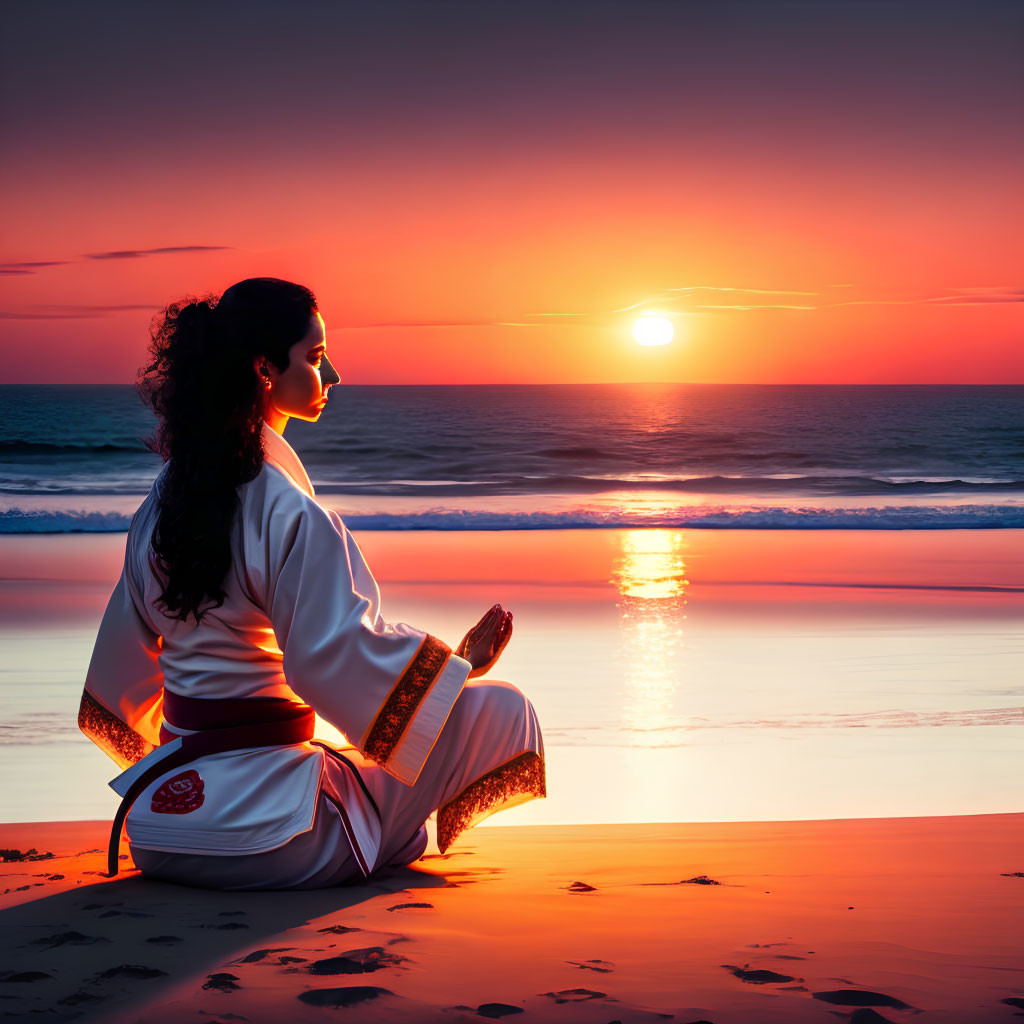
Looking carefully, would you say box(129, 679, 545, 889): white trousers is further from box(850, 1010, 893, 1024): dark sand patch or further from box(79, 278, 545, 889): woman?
box(850, 1010, 893, 1024): dark sand patch

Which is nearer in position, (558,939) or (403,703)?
(558,939)

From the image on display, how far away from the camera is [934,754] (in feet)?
12.2

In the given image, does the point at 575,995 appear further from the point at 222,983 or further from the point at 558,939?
the point at 222,983

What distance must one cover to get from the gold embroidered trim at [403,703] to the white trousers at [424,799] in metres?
0.12

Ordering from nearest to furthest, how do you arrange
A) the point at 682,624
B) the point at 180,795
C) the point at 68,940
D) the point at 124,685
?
the point at 68,940, the point at 180,795, the point at 124,685, the point at 682,624

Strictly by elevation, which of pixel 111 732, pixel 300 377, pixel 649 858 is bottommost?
pixel 649 858

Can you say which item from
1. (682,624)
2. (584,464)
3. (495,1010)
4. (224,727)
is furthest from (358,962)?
(584,464)

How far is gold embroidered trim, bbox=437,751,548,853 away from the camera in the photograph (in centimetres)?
224

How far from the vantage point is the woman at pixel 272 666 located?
202 cm

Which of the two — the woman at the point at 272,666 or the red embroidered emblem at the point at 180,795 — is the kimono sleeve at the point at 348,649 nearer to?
the woman at the point at 272,666

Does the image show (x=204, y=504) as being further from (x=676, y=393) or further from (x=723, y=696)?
(x=676, y=393)

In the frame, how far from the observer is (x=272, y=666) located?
7.06 feet

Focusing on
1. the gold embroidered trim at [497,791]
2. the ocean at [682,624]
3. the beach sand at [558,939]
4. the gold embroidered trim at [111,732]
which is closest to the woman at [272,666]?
the gold embroidered trim at [497,791]

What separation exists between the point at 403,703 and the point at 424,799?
0.97 feet
